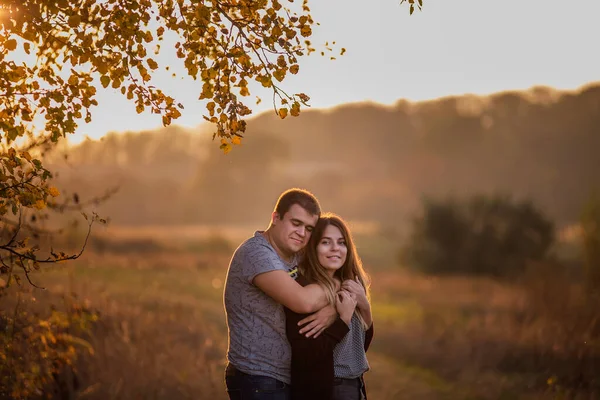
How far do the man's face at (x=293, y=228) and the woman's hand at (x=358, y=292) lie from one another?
1.34 feet

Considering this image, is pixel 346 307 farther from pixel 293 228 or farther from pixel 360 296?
pixel 293 228

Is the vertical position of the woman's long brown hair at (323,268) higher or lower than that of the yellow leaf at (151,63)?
lower

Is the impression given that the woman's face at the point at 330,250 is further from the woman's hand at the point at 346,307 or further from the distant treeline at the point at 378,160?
the distant treeline at the point at 378,160

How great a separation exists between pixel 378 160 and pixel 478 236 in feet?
134

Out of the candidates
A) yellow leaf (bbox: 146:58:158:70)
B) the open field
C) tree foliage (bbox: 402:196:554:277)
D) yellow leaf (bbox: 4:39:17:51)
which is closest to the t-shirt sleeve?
yellow leaf (bbox: 146:58:158:70)

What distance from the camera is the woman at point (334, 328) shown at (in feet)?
15.4

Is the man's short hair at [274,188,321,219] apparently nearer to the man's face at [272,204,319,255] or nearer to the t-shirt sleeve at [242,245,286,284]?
the man's face at [272,204,319,255]

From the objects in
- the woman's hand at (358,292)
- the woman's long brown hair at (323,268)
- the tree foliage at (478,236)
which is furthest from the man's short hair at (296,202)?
the tree foliage at (478,236)

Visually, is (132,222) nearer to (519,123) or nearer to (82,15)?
(519,123)

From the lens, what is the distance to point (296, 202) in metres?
4.98

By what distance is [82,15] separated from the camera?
559 centimetres

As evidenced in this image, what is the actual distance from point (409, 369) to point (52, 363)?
825cm

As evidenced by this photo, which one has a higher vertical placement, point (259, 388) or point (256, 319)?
point (256, 319)

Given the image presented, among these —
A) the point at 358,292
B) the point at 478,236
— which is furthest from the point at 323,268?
the point at 478,236
